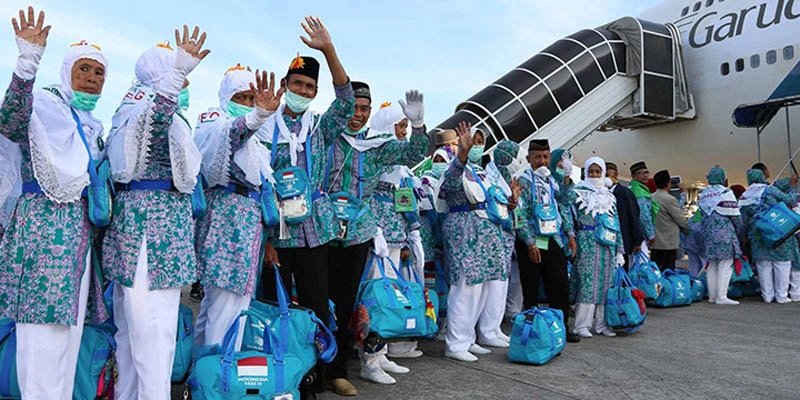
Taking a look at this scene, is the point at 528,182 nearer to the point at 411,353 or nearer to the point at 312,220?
the point at 411,353

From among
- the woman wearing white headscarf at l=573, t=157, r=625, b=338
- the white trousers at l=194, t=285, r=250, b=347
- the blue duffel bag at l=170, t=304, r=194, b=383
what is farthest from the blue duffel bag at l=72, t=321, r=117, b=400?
the woman wearing white headscarf at l=573, t=157, r=625, b=338

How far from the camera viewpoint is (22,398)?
2.36 m

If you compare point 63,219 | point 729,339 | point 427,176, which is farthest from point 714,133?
point 63,219

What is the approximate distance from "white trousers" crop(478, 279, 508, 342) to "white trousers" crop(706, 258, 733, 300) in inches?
155

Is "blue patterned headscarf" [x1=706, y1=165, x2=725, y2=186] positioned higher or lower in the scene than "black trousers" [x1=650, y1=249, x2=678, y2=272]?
higher

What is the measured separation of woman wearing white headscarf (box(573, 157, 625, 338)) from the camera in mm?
5332

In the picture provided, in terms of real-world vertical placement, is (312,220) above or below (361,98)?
below

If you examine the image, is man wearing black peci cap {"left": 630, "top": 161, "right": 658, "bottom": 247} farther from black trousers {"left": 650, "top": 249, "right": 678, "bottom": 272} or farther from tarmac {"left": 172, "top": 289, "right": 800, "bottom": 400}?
tarmac {"left": 172, "top": 289, "right": 800, "bottom": 400}

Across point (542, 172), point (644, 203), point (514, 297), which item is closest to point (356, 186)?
point (542, 172)

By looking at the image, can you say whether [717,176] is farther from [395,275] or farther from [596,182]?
[395,275]

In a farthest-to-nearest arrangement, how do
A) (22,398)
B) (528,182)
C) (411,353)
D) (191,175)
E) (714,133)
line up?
(714,133) < (528,182) < (411,353) < (191,175) < (22,398)

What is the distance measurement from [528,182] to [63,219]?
3.65m

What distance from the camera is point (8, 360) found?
8.25 ft

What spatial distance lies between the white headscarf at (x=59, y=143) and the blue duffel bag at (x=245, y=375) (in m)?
0.85
